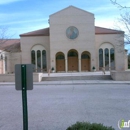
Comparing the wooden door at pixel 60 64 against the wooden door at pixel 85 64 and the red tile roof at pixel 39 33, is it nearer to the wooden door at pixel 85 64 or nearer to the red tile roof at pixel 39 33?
the wooden door at pixel 85 64

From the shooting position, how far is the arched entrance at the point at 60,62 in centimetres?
4506

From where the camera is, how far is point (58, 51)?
43.6 meters

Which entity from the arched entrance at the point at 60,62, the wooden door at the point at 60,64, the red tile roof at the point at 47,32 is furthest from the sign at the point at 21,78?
the red tile roof at the point at 47,32

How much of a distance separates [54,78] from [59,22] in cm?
1826

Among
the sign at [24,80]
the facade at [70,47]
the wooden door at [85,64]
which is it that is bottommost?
the sign at [24,80]

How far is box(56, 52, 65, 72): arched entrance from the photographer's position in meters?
45.1

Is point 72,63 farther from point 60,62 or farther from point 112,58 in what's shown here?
point 112,58

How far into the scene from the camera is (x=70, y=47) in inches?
1714

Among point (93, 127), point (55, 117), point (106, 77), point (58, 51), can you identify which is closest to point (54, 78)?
point (106, 77)

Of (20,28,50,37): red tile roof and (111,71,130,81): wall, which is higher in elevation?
(20,28,50,37): red tile roof

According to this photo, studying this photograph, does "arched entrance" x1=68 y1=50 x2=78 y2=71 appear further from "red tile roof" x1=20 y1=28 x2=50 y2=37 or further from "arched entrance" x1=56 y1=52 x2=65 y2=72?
"red tile roof" x1=20 y1=28 x2=50 y2=37

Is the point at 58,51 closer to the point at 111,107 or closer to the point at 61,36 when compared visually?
the point at 61,36

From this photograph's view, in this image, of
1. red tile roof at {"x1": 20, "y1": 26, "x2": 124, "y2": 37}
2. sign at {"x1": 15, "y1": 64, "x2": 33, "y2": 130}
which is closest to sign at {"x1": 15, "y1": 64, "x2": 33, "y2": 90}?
sign at {"x1": 15, "y1": 64, "x2": 33, "y2": 130}

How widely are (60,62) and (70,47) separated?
3.72 meters
